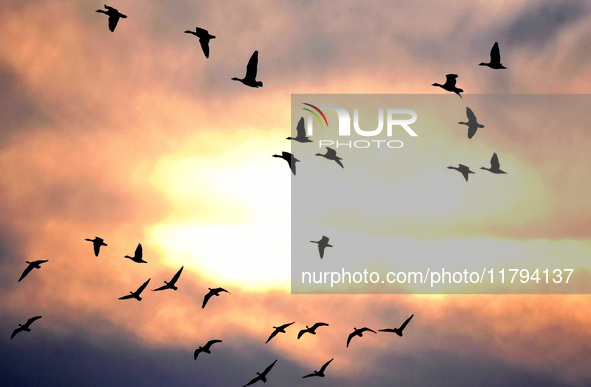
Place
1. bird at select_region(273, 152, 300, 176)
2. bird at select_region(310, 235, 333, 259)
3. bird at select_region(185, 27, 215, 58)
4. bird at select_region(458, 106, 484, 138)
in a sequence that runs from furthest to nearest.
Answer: bird at select_region(310, 235, 333, 259) → bird at select_region(458, 106, 484, 138) → bird at select_region(273, 152, 300, 176) → bird at select_region(185, 27, 215, 58)

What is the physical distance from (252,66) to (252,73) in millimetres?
509

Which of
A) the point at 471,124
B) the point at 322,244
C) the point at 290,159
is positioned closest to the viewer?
the point at 290,159

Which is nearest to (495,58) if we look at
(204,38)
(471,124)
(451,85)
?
(451,85)

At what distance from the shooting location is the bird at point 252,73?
60.8 metres

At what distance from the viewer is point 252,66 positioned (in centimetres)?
6119

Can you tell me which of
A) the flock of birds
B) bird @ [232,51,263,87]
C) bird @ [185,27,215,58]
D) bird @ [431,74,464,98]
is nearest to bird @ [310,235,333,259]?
the flock of birds

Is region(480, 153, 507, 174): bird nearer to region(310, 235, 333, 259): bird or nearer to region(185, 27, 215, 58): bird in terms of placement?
region(310, 235, 333, 259): bird

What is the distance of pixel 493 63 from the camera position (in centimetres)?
6494

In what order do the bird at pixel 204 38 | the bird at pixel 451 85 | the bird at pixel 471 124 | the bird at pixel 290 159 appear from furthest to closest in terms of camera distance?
1. the bird at pixel 471 124
2. the bird at pixel 451 85
3. the bird at pixel 290 159
4. the bird at pixel 204 38

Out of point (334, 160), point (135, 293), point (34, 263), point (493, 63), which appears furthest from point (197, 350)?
point (493, 63)

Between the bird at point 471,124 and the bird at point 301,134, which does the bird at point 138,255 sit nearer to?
the bird at point 301,134

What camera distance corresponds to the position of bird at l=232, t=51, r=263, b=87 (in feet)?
200

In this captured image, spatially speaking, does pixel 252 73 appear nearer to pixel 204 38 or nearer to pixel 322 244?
pixel 204 38

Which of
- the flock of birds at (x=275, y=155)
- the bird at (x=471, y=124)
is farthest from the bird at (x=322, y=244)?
the bird at (x=471, y=124)
